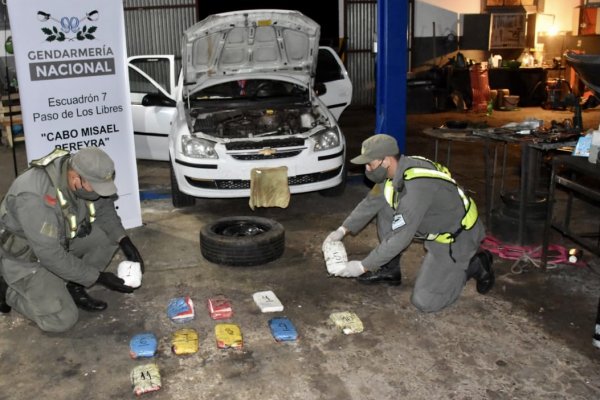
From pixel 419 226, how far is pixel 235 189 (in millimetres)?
2501

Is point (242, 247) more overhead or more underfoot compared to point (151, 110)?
more underfoot

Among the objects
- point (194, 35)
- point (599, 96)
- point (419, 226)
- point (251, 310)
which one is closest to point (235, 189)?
point (194, 35)

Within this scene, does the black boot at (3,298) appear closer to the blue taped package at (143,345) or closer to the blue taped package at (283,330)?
the blue taped package at (143,345)

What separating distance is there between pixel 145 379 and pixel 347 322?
138 cm

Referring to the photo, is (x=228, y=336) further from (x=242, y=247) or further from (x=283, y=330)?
(x=242, y=247)

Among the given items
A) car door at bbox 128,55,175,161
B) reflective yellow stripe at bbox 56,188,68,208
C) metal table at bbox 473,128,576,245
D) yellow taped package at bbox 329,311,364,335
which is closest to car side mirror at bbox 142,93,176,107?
car door at bbox 128,55,175,161

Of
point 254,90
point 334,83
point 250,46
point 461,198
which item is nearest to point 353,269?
point 461,198

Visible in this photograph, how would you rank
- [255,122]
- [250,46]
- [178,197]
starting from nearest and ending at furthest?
[250,46] → [178,197] → [255,122]

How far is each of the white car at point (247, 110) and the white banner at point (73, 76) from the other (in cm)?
74

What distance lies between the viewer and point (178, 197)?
6.80 meters

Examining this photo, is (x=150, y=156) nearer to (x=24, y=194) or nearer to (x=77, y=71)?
(x=77, y=71)

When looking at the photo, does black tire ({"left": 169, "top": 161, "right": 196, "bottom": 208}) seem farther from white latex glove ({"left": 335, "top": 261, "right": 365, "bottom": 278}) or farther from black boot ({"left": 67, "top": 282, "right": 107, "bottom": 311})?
white latex glove ({"left": 335, "top": 261, "right": 365, "bottom": 278})

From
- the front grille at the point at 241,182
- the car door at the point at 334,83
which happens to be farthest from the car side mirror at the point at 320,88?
the front grille at the point at 241,182

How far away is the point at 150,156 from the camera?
328 inches
